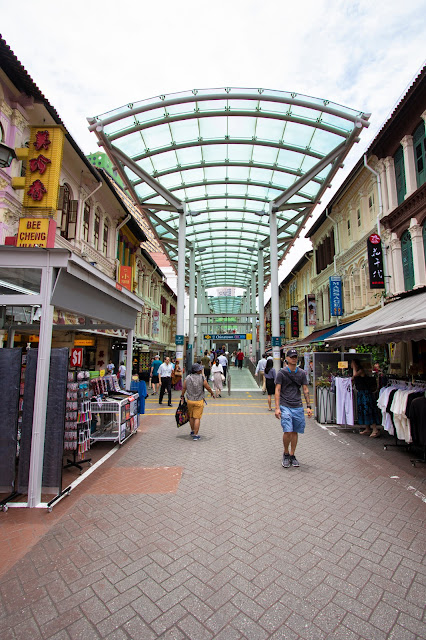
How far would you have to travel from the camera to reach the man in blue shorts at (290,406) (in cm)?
536

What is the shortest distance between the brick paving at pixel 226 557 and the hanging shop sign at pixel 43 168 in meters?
7.55

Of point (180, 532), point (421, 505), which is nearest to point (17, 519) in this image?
point (180, 532)

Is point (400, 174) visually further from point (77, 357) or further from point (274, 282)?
point (77, 357)

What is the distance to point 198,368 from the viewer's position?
7242 millimetres

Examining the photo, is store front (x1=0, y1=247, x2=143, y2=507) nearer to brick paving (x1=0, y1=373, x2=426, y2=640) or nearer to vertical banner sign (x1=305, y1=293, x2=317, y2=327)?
brick paving (x1=0, y1=373, x2=426, y2=640)

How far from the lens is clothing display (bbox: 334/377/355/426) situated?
7859 mm

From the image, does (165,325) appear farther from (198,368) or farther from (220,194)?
(198,368)

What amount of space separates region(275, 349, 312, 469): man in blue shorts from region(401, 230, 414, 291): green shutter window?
29.0 ft

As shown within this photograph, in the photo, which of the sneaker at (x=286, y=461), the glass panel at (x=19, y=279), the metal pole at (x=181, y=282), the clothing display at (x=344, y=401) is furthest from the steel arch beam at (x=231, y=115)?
the sneaker at (x=286, y=461)

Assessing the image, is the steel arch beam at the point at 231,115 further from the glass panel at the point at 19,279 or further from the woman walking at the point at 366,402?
the glass panel at the point at 19,279

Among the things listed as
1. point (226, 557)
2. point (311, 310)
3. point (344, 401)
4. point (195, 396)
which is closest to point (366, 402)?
point (344, 401)

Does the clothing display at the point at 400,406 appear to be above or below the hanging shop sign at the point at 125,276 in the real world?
below

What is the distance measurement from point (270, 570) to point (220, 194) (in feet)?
66.0

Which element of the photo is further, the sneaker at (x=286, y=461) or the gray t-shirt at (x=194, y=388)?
the gray t-shirt at (x=194, y=388)
